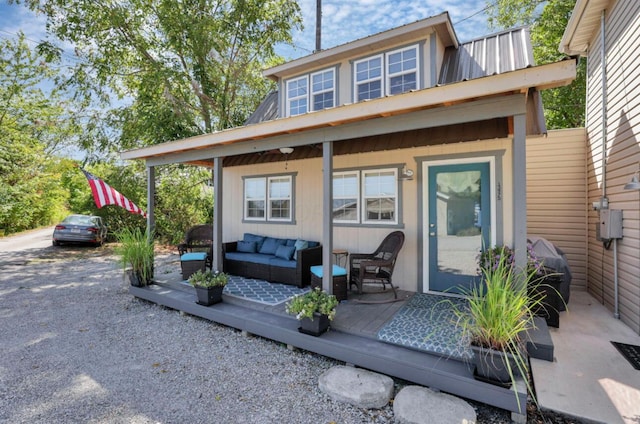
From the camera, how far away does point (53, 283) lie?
22.2 ft

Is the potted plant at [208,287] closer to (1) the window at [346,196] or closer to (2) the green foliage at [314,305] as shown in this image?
(2) the green foliage at [314,305]

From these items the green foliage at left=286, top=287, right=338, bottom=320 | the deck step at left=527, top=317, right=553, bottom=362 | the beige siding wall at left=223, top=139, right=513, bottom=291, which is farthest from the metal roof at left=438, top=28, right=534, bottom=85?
the green foliage at left=286, top=287, right=338, bottom=320

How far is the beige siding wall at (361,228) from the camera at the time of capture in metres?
4.57

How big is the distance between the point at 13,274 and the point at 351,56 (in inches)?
366

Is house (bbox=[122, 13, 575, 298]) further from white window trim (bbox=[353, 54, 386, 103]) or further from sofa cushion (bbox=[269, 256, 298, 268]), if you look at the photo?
sofa cushion (bbox=[269, 256, 298, 268])

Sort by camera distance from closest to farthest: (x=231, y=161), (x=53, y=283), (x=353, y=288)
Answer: (x=353, y=288), (x=53, y=283), (x=231, y=161)

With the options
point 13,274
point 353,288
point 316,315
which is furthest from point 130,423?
point 13,274

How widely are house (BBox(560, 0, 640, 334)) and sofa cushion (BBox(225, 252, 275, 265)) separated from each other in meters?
5.17

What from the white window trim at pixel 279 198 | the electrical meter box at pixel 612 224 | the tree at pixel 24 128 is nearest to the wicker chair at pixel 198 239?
the white window trim at pixel 279 198

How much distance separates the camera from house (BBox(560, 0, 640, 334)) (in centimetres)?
386

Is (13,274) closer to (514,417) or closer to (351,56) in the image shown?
(351,56)

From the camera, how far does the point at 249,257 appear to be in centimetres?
600

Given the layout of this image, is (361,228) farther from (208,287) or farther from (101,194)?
(101,194)

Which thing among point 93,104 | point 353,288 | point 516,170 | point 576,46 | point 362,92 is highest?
point 93,104
